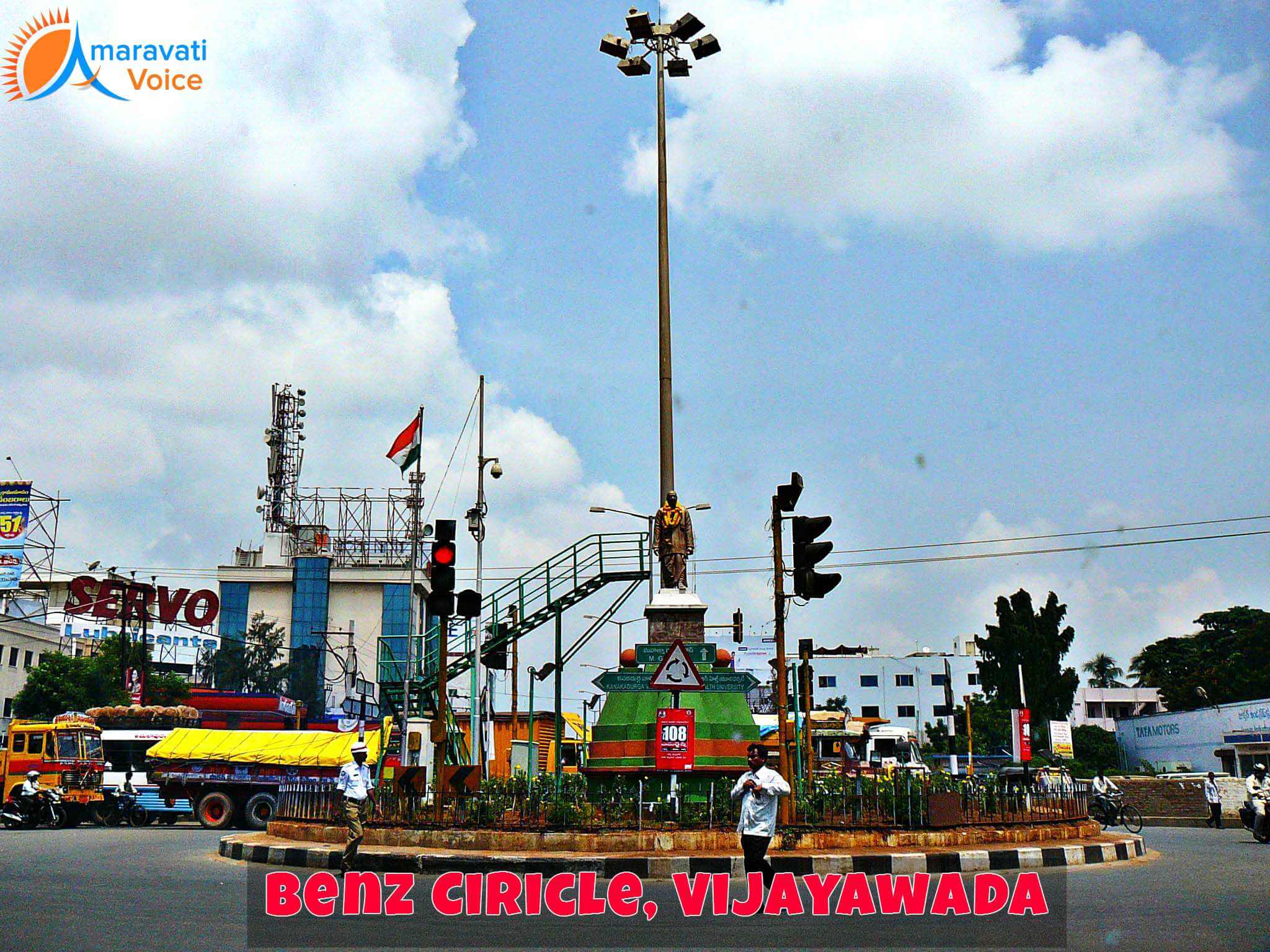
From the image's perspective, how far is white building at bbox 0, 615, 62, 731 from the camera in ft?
213

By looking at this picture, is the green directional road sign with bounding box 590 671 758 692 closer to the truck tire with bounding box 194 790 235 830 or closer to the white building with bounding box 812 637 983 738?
the truck tire with bounding box 194 790 235 830

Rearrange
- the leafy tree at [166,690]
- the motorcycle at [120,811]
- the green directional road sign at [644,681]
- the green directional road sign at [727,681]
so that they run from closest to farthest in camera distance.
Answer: the green directional road sign at [644,681]
the green directional road sign at [727,681]
the motorcycle at [120,811]
the leafy tree at [166,690]

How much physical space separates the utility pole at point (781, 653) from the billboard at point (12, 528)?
63.2 metres

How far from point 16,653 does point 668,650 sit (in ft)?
208

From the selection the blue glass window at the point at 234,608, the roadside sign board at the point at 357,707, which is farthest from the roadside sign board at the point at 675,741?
the blue glass window at the point at 234,608

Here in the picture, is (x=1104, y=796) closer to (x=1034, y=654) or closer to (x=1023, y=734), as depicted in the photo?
(x=1023, y=734)

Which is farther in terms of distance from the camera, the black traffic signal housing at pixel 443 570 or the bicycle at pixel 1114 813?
the bicycle at pixel 1114 813

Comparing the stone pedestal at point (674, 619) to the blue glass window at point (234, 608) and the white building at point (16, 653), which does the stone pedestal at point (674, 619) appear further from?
the blue glass window at point (234, 608)

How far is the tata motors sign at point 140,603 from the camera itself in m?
68.4

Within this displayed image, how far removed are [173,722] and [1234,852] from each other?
2958cm

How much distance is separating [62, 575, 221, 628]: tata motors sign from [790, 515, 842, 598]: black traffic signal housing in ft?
183

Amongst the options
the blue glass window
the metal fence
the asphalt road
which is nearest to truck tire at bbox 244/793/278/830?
the metal fence

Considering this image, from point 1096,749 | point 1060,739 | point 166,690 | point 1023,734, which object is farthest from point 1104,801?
point 166,690

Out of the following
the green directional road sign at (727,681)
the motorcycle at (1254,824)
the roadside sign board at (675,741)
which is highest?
the green directional road sign at (727,681)
